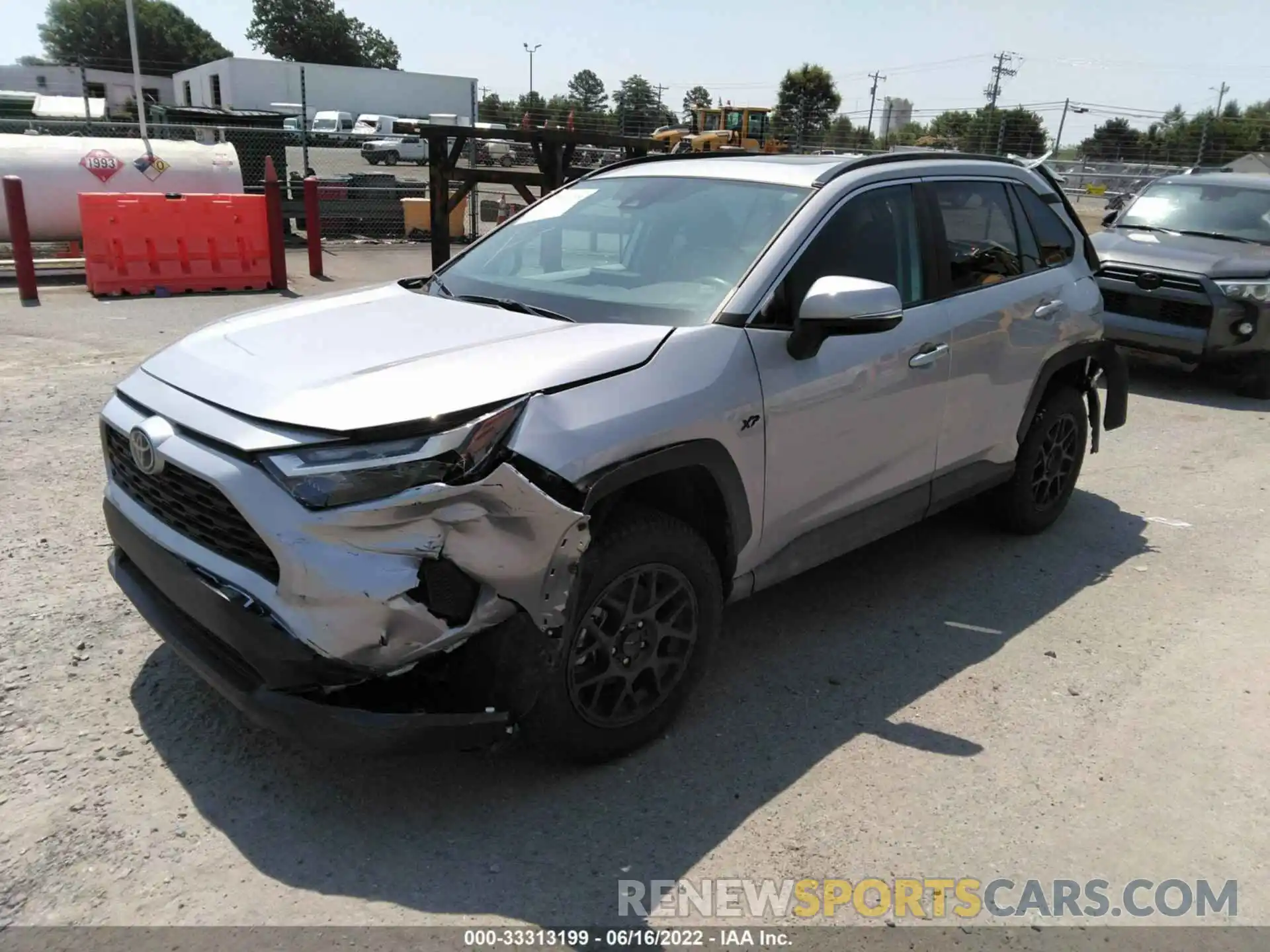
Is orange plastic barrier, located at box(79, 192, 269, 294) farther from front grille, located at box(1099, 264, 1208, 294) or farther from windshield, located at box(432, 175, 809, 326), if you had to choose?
front grille, located at box(1099, 264, 1208, 294)

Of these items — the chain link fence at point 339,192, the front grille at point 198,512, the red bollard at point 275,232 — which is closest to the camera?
the front grille at point 198,512

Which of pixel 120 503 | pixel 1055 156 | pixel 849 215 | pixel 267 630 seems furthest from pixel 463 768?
pixel 1055 156

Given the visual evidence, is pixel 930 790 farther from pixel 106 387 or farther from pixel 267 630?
pixel 106 387

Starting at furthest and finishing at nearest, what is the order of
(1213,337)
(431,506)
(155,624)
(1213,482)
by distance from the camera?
1. (1213,337)
2. (1213,482)
3. (155,624)
4. (431,506)

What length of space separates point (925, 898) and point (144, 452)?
2514 millimetres

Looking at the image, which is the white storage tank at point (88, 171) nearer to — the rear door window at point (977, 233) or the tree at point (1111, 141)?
the rear door window at point (977, 233)

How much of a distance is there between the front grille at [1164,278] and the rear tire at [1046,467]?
350 cm

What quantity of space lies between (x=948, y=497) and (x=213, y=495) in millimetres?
3068

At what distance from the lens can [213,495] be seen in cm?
256

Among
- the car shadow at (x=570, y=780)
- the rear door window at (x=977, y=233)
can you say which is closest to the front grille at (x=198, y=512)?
the car shadow at (x=570, y=780)

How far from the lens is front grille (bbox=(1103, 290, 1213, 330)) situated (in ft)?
27.1

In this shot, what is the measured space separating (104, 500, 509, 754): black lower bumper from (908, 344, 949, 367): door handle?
85.8 inches

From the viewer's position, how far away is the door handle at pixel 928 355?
3.82 metres

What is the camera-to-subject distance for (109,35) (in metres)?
88.9
